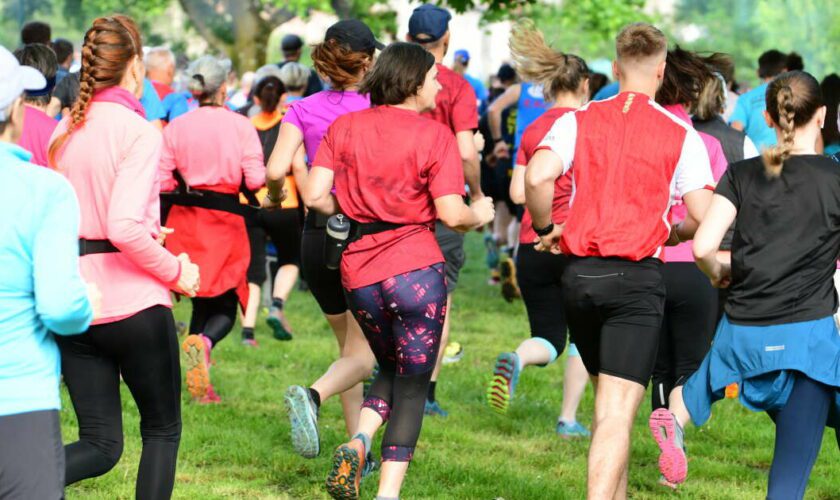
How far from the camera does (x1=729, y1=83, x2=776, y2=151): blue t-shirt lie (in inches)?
385

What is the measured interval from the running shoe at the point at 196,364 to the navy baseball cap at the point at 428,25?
2246 mm

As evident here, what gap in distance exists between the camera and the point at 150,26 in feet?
112

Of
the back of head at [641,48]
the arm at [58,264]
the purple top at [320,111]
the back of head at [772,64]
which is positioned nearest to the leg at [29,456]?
the arm at [58,264]

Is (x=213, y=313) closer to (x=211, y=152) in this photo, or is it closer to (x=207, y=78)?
(x=211, y=152)

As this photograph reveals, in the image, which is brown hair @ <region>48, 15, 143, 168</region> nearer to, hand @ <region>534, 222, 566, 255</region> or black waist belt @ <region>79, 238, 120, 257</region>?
black waist belt @ <region>79, 238, 120, 257</region>

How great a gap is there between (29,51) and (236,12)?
18398mm

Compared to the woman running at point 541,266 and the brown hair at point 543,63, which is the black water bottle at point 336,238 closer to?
the woman running at point 541,266

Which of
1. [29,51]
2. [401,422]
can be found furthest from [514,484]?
[29,51]

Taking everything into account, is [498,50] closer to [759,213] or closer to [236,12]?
[236,12]

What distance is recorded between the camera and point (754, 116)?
32.5ft

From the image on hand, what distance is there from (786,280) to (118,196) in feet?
7.88

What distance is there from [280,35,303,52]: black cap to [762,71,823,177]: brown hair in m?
8.22

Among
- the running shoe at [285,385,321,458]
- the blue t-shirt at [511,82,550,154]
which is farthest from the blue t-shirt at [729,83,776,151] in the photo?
the running shoe at [285,385,321,458]

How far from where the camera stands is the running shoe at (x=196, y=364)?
24.7ft
